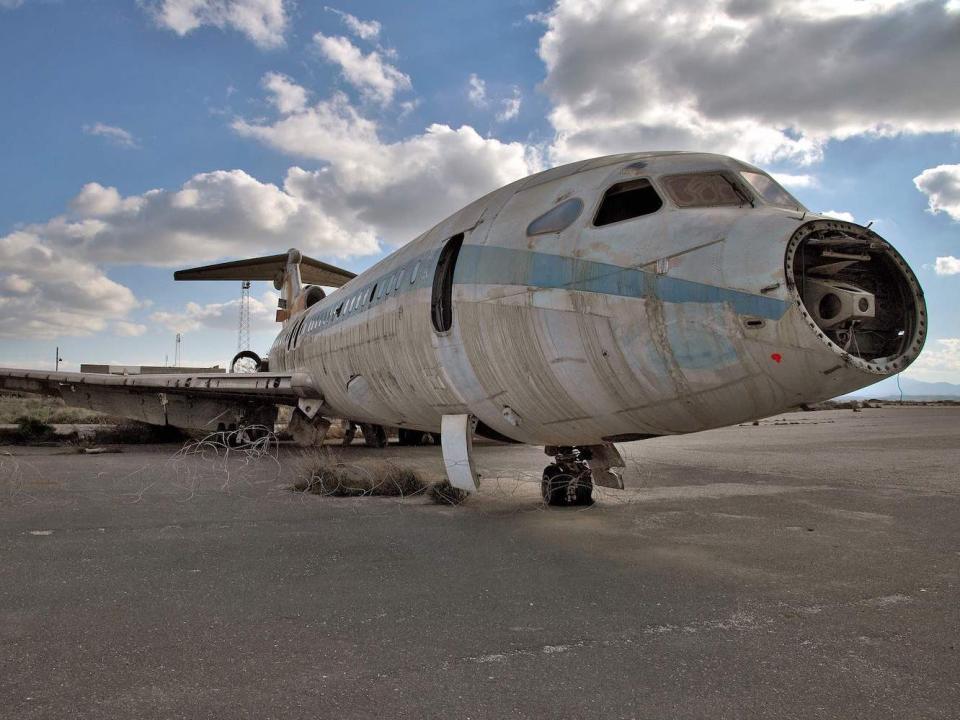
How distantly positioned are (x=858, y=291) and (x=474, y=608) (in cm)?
310

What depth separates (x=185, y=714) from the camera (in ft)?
8.08

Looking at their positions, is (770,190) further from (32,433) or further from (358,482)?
(32,433)

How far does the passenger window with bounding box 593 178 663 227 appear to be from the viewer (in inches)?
205

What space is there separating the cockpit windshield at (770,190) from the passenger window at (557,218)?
4.40ft

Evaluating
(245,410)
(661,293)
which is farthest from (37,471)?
(661,293)

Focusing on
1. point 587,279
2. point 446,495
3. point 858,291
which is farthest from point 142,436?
point 858,291

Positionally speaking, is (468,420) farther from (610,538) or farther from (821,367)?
(821,367)

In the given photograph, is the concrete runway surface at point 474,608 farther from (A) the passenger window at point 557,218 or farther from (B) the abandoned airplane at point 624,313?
(A) the passenger window at point 557,218

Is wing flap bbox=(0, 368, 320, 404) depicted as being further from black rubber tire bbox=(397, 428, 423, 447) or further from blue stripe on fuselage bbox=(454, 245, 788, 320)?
blue stripe on fuselage bbox=(454, 245, 788, 320)

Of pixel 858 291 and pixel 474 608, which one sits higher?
pixel 858 291

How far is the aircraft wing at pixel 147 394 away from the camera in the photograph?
14.5 meters

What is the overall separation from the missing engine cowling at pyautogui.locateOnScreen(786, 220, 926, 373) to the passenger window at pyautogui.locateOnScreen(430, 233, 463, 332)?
343 centimetres

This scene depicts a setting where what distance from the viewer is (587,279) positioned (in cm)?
500

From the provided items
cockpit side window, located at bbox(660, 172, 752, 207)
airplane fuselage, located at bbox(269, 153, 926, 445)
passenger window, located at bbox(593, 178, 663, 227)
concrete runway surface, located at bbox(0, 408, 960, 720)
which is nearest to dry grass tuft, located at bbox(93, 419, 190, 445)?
concrete runway surface, located at bbox(0, 408, 960, 720)
